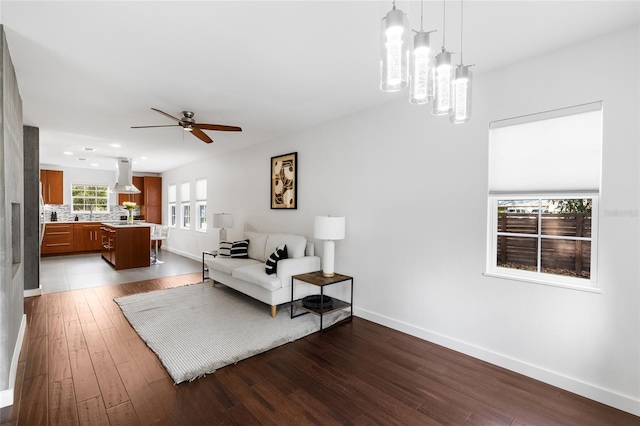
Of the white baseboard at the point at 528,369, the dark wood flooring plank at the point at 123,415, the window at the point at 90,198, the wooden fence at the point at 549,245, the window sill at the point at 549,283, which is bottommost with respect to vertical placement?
the dark wood flooring plank at the point at 123,415

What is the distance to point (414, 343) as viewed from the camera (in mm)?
3018

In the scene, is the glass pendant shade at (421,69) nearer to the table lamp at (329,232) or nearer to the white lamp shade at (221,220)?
the table lamp at (329,232)

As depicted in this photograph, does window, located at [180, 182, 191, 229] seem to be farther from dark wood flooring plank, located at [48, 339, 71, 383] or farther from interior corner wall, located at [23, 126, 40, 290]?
dark wood flooring plank, located at [48, 339, 71, 383]

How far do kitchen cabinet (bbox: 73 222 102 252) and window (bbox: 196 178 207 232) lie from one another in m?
3.51

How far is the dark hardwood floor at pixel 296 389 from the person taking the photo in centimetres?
194

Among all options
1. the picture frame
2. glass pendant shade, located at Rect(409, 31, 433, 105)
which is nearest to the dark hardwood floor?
glass pendant shade, located at Rect(409, 31, 433, 105)

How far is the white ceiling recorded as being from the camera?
1.88m

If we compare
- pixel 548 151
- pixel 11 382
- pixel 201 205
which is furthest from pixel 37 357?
pixel 201 205

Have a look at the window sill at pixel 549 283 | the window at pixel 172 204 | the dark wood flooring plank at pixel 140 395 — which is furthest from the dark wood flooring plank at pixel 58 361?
the window at pixel 172 204

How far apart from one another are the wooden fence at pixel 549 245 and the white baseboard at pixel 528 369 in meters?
0.82

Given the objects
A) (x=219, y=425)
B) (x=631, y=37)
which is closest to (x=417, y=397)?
(x=219, y=425)

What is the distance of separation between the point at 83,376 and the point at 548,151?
419cm

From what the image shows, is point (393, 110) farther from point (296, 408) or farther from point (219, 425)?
point (219, 425)

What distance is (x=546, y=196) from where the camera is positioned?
7.91 ft
